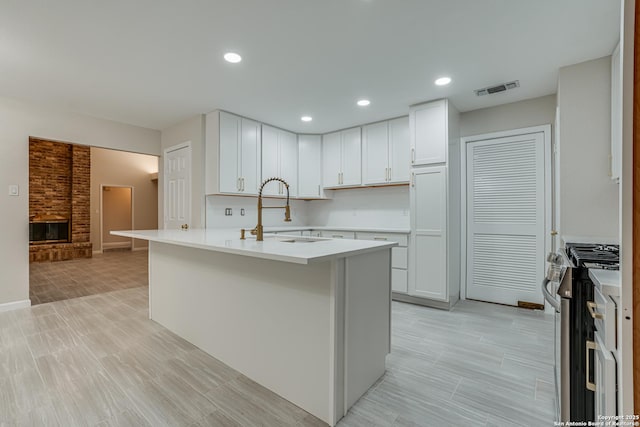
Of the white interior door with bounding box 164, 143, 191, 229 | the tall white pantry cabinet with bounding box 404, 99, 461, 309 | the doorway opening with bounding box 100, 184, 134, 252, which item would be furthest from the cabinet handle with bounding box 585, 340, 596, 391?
the doorway opening with bounding box 100, 184, 134, 252

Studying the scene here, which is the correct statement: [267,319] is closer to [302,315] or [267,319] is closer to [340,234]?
[302,315]

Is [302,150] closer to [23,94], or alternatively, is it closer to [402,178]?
[402,178]

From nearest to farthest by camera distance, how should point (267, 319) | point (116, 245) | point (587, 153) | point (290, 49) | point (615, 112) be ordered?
point (267, 319) → point (615, 112) → point (290, 49) → point (587, 153) → point (116, 245)

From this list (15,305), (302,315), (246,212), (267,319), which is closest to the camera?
(302,315)

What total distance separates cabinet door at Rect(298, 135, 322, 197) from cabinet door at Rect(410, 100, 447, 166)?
5.92ft

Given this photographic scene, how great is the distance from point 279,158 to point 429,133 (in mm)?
2323

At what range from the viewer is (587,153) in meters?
2.55

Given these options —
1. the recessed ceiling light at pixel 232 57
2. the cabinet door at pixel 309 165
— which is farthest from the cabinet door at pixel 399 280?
the recessed ceiling light at pixel 232 57

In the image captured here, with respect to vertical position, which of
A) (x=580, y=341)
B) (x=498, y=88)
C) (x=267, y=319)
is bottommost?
(x=267, y=319)

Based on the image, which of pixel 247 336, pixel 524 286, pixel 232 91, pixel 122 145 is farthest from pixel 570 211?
pixel 122 145

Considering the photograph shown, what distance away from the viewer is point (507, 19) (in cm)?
204

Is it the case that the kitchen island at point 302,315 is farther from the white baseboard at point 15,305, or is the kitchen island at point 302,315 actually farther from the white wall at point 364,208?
the white baseboard at point 15,305

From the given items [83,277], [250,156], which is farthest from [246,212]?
[83,277]

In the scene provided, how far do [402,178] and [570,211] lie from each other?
1.88m
